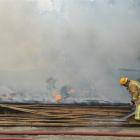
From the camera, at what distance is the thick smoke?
1577 cm

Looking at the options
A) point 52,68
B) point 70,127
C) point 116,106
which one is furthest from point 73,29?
point 70,127

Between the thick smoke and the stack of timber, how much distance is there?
4589 millimetres

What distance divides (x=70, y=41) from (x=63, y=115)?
6771mm

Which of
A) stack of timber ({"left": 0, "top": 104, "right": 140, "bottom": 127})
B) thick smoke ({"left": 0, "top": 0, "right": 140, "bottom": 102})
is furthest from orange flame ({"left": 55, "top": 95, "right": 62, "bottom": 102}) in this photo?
stack of timber ({"left": 0, "top": 104, "right": 140, "bottom": 127})

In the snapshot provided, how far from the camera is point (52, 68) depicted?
52.2 feet

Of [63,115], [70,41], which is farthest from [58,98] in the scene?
[63,115]

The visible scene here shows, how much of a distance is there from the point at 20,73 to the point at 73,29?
2.83 meters

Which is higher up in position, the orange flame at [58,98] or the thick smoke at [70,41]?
the thick smoke at [70,41]

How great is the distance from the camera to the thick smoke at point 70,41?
15.8m

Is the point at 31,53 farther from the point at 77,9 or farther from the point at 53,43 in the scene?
the point at 77,9

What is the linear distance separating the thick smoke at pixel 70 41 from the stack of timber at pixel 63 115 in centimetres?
459

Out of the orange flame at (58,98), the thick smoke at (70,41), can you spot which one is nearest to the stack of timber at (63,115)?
the orange flame at (58,98)

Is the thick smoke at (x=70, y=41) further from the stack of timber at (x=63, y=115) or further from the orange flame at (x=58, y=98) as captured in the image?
the stack of timber at (x=63, y=115)

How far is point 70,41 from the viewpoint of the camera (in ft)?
53.7
